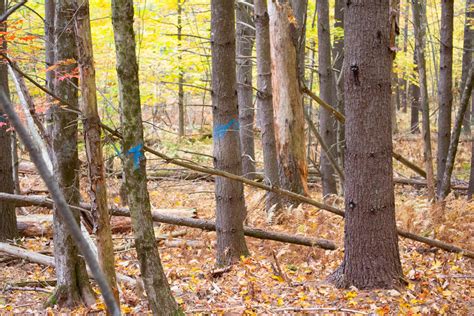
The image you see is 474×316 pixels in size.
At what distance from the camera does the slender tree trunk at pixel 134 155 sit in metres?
3.92

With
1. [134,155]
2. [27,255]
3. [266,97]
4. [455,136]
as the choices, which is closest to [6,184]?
[27,255]

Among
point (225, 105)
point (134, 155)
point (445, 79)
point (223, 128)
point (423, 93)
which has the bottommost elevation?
point (134, 155)

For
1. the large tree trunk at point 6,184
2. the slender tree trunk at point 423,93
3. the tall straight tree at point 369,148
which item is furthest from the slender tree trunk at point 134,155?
the slender tree trunk at point 423,93

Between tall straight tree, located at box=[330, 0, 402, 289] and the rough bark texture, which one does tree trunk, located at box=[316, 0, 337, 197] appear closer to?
the rough bark texture

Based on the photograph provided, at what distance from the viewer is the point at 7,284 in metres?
6.23

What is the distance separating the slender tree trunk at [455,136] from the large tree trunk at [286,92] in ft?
7.40

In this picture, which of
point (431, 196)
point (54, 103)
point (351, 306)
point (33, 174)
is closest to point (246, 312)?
point (351, 306)

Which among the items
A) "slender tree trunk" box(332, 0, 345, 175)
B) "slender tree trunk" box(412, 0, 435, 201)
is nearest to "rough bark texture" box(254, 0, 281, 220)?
"slender tree trunk" box(332, 0, 345, 175)

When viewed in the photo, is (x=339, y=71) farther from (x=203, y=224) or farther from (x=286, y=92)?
(x=203, y=224)

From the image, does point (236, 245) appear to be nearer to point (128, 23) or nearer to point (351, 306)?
point (351, 306)

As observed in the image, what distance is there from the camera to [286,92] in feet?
25.7

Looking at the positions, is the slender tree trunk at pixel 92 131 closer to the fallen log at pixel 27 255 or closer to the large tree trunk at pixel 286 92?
the fallen log at pixel 27 255

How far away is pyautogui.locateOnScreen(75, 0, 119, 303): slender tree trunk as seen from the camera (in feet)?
14.0

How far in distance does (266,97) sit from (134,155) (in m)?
4.50
